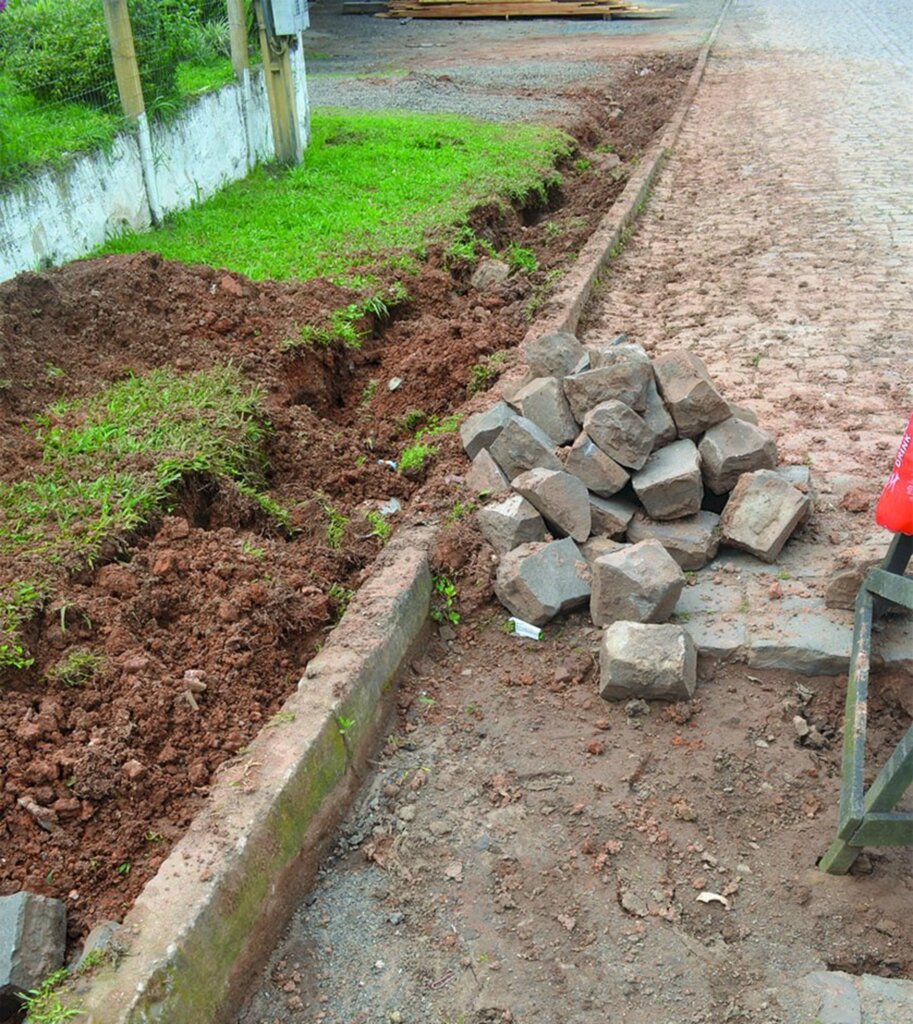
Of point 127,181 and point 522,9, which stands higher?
point 127,181

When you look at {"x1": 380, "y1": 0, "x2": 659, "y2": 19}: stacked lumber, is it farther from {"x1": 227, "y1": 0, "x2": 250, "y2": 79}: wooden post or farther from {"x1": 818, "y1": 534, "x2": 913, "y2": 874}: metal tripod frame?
{"x1": 818, "y1": 534, "x2": 913, "y2": 874}: metal tripod frame

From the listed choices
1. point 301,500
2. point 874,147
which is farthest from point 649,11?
point 301,500

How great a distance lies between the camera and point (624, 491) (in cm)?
436

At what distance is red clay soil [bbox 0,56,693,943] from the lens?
9.61ft

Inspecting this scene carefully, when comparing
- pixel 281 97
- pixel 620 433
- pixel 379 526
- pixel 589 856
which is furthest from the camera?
pixel 281 97

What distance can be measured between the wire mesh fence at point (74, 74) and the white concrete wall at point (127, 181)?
0.50 ft

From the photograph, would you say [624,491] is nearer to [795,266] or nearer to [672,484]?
[672,484]

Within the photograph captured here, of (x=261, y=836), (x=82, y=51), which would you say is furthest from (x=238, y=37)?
(x=261, y=836)

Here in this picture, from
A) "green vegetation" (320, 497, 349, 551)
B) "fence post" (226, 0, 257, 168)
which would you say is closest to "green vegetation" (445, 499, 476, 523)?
"green vegetation" (320, 497, 349, 551)

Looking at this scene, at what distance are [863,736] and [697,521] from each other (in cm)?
144

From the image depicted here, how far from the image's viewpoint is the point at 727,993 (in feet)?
8.63

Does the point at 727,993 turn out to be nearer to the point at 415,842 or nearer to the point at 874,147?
the point at 415,842

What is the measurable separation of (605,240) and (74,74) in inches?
175

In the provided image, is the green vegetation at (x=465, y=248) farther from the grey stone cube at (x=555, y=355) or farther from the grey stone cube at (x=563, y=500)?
the grey stone cube at (x=563, y=500)
